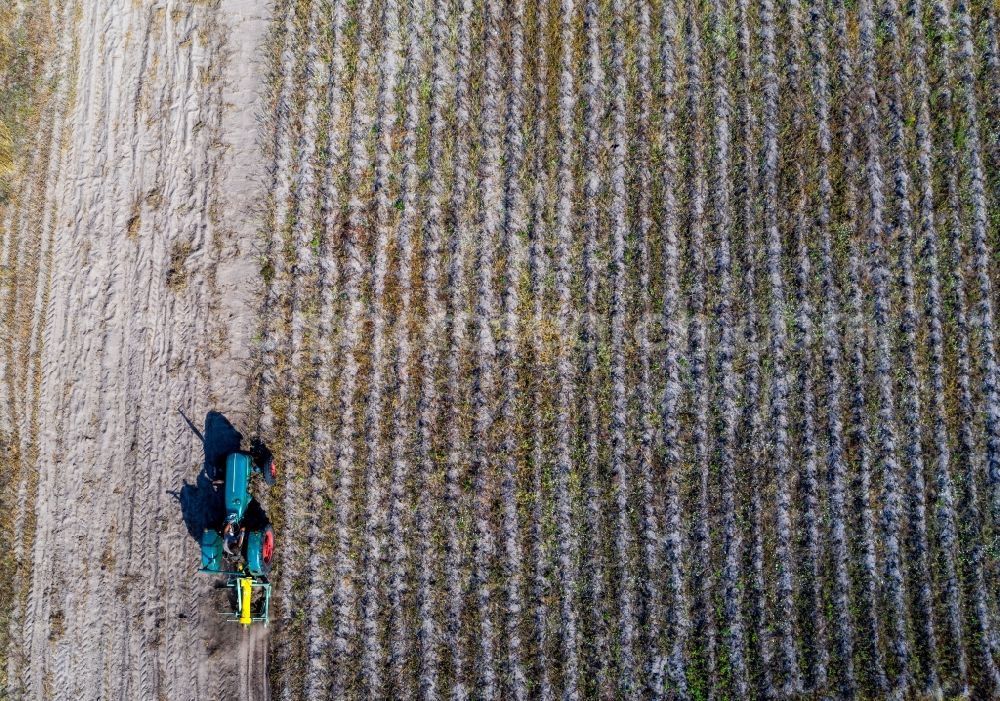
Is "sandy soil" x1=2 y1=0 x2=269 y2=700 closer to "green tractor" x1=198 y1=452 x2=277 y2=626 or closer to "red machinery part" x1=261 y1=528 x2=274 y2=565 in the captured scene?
"green tractor" x1=198 y1=452 x2=277 y2=626

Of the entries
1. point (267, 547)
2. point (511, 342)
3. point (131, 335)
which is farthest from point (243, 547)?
point (511, 342)

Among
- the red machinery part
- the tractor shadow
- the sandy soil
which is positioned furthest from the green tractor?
the sandy soil

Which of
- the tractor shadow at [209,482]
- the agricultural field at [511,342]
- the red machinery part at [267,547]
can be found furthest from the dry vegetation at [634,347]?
the tractor shadow at [209,482]

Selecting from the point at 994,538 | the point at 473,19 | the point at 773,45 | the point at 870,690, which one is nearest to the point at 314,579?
the point at 870,690

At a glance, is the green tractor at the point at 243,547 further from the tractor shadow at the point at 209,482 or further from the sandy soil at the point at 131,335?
the sandy soil at the point at 131,335

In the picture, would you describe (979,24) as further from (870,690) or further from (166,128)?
(166,128)

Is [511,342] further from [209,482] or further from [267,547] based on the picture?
[209,482]
